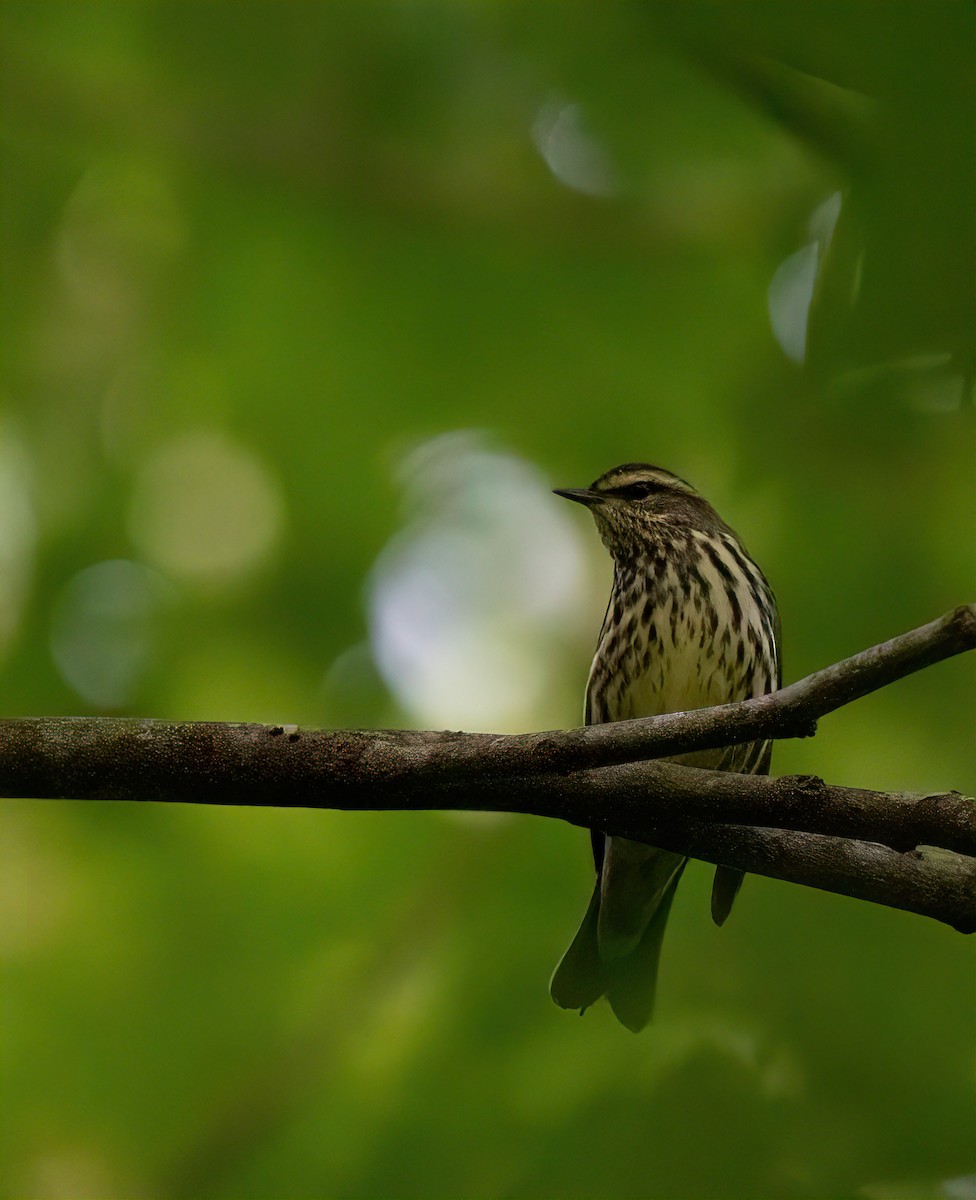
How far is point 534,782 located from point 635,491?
2778 mm

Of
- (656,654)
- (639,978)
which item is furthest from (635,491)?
(639,978)

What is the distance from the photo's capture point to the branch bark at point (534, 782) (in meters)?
2.38

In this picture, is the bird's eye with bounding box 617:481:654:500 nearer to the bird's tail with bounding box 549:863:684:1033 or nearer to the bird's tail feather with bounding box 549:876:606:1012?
the bird's tail with bounding box 549:863:684:1033

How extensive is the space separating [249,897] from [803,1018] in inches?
76.9

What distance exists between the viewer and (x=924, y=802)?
2.39 meters

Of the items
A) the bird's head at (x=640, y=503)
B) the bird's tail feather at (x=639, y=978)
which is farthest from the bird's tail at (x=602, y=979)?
the bird's head at (x=640, y=503)

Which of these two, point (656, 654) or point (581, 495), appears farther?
point (581, 495)

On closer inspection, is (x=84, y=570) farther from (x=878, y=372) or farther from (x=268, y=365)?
(x=878, y=372)

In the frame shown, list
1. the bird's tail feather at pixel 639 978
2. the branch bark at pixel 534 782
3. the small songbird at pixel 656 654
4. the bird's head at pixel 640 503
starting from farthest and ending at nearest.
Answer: the bird's head at pixel 640 503, the small songbird at pixel 656 654, the bird's tail feather at pixel 639 978, the branch bark at pixel 534 782

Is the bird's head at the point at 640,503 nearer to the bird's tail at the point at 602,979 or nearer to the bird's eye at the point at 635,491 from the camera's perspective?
the bird's eye at the point at 635,491

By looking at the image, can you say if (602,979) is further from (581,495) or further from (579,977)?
(581,495)

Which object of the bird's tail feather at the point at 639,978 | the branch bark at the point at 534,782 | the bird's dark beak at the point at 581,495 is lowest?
the bird's tail feather at the point at 639,978

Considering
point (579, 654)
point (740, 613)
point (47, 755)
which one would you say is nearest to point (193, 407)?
point (579, 654)

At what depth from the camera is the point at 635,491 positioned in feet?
16.5
